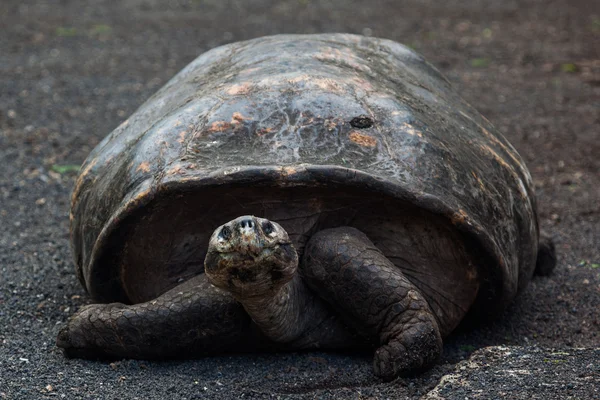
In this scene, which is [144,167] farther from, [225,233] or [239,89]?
[225,233]

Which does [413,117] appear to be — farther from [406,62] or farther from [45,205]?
[45,205]

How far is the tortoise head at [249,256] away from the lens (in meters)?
2.59

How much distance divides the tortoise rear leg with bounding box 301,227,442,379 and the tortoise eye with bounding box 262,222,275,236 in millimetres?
522

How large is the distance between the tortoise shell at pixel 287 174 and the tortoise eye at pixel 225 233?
1.68 feet

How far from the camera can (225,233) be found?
260 cm

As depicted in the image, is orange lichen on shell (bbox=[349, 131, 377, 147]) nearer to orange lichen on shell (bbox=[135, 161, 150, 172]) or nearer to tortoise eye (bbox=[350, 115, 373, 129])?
tortoise eye (bbox=[350, 115, 373, 129])

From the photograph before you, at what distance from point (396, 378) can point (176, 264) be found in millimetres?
976

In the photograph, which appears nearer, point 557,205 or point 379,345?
point 379,345

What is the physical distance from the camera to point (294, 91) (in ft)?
11.5

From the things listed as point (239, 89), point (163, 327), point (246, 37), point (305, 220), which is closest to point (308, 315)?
point (305, 220)

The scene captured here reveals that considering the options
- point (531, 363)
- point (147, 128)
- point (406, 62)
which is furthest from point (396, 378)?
point (406, 62)

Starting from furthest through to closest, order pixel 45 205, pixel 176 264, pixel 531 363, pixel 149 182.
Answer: pixel 45 205, pixel 176 264, pixel 149 182, pixel 531 363

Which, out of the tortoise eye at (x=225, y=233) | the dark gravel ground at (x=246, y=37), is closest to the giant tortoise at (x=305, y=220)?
the dark gravel ground at (x=246, y=37)

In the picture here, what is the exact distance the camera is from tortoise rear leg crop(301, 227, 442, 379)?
10.0 feet
